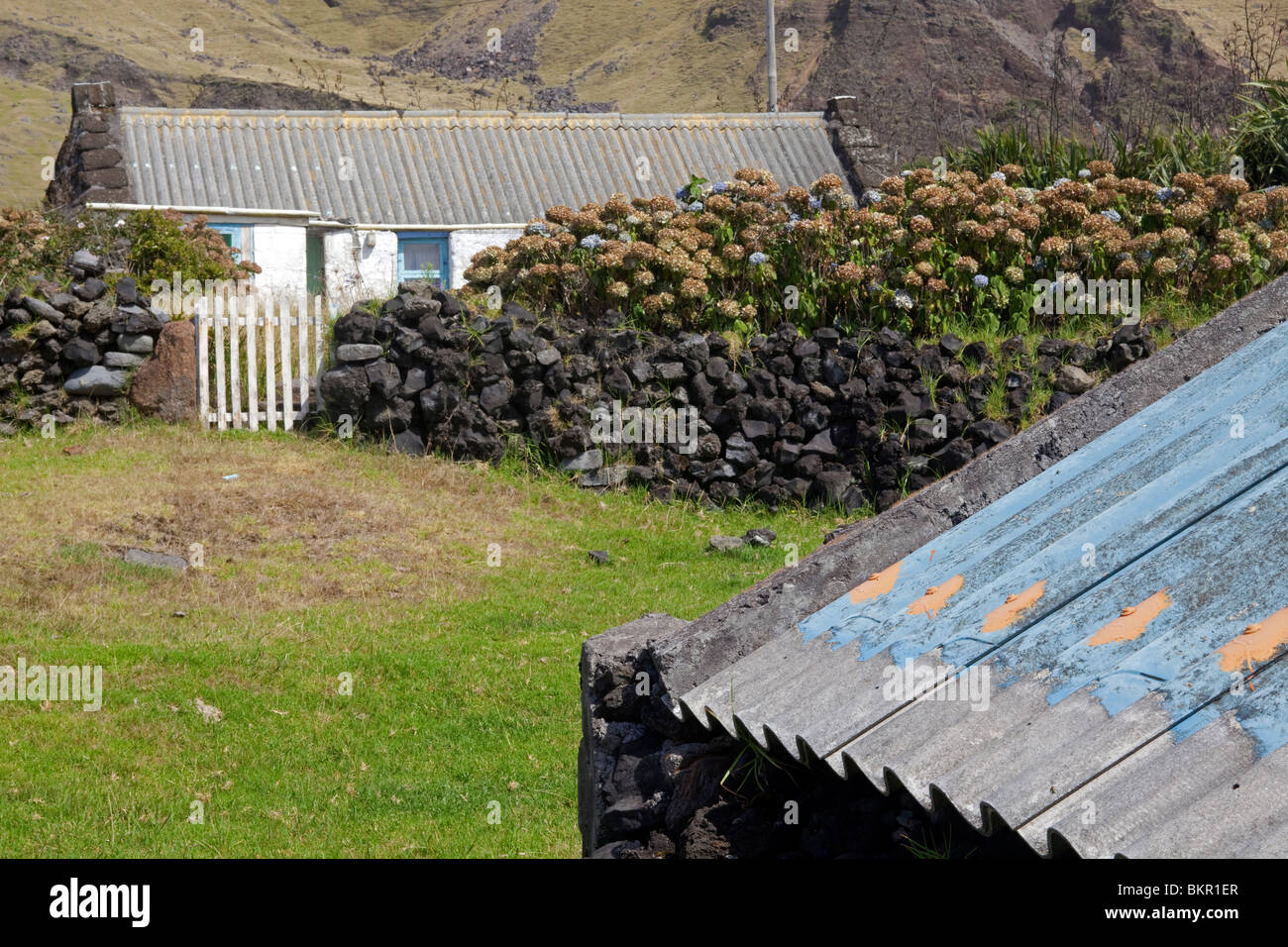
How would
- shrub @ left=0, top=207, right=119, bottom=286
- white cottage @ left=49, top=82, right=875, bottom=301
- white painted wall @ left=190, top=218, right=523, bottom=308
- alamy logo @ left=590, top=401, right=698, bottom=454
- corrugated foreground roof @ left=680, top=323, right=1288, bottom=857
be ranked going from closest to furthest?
corrugated foreground roof @ left=680, top=323, right=1288, bottom=857 < alamy logo @ left=590, top=401, right=698, bottom=454 < shrub @ left=0, top=207, right=119, bottom=286 < white painted wall @ left=190, top=218, right=523, bottom=308 < white cottage @ left=49, top=82, right=875, bottom=301

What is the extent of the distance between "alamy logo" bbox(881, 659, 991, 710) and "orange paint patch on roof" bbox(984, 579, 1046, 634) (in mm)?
155

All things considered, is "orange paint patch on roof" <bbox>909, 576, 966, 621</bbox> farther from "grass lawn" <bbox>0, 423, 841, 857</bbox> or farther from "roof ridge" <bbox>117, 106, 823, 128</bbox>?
"roof ridge" <bbox>117, 106, 823, 128</bbox>

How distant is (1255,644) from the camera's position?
2.29m

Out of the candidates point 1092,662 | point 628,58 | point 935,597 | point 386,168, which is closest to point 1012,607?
point 935,597

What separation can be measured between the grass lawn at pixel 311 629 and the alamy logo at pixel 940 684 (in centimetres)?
275

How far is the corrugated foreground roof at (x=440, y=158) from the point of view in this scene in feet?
68.1

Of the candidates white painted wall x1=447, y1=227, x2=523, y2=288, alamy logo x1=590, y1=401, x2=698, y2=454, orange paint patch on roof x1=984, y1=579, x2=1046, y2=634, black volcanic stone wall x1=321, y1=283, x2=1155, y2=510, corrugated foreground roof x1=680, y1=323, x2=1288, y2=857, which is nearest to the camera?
corrugated foreground roof x1=680, y1=323, x2=1288, y2=857

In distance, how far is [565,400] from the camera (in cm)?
1123

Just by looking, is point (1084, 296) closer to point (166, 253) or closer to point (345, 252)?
point (166, 253)

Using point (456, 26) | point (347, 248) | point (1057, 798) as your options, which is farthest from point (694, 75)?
point (1057, 798)

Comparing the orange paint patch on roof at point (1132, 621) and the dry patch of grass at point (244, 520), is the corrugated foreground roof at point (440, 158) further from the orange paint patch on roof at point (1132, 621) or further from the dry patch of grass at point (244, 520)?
the orange paint patch on roof at point (1132, 621)

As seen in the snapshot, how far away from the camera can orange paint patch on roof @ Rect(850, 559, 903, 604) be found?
3283mm

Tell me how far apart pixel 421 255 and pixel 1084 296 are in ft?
40.3
